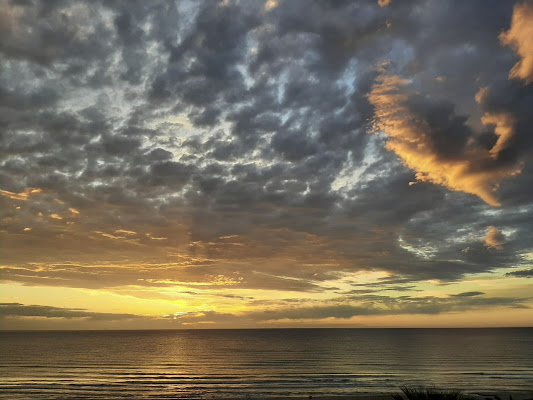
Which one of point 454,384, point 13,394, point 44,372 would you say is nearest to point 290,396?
point 454,384

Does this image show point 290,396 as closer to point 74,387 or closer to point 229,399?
point 229,399

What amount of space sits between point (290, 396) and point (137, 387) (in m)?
20.0

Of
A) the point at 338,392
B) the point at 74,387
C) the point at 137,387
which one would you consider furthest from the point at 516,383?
the point at 74,387

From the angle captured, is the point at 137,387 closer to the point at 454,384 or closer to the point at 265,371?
the point at 265,371

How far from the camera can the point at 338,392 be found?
45656 millimetres

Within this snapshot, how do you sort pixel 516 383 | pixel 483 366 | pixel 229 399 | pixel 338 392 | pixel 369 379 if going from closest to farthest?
pixel 229 399, pixel 338 392, pixel 516 383, pixel 369 379, pixel 483 366

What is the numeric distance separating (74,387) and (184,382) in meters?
13.7

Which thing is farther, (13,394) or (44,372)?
(44,372)

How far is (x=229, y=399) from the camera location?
40875 mm

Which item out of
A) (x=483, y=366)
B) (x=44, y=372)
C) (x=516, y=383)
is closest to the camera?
(x=516, y=383)

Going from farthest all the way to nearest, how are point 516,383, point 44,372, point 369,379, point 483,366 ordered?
point 483,366, point 44,372, point 369,379, point 516,383

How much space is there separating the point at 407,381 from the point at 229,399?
2726 cm

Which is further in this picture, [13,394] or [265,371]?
[265,371]

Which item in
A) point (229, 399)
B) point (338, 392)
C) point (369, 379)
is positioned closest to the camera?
point (229, 399)
